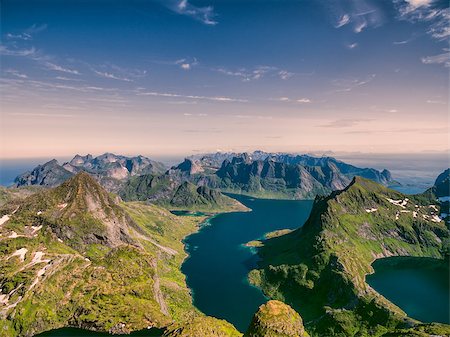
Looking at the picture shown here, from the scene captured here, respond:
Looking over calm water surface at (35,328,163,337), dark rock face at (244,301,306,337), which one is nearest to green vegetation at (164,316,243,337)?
dark rock face at (244,301,306,337)

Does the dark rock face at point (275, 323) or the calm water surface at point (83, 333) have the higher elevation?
the dark rock face at point (275, 323)

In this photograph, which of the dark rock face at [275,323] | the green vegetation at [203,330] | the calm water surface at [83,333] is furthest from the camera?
the calm water surface at [83,333]

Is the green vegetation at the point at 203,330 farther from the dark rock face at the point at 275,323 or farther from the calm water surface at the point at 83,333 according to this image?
the calm water surface at the point at 83,333

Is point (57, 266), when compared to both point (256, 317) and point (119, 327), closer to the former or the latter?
point (119, 327)

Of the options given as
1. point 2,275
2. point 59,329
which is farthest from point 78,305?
point 2,275

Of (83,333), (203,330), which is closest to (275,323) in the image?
(203,330)

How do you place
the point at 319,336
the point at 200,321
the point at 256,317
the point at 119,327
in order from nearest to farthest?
the point at 256,317, the point at 200,321, the point at 119,327, the point at 319,336

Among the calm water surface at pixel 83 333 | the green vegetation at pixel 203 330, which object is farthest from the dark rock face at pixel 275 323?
the calm water surface at pixel 83 333

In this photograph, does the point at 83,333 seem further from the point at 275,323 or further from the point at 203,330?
the point at 275,323

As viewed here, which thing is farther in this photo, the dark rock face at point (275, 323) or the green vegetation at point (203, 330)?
the green vegetation at point (203, 330)
